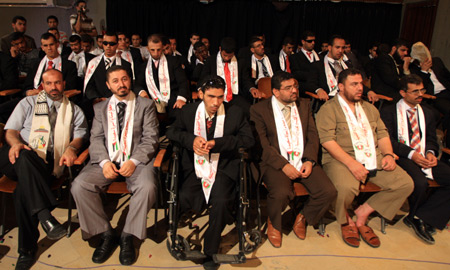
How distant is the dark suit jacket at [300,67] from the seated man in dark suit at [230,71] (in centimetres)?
96

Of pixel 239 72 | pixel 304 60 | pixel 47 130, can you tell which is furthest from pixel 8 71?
pixel 304 60

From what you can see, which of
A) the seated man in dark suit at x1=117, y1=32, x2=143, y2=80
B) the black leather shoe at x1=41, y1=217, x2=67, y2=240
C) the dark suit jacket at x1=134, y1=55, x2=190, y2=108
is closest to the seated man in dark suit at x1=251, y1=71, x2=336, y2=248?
the dark suit jacket at x1=134, y1=55, x2=190, y2=108

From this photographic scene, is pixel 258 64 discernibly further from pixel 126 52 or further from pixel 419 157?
pixel 419 157

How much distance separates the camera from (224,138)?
103 inches

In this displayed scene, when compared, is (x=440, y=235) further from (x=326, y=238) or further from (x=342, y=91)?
(x=342, y=91)

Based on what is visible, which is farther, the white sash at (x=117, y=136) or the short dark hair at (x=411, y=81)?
the short dark hair at (x=411, y=81)

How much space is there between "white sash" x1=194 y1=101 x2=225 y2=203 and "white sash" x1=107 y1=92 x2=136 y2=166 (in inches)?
22.2

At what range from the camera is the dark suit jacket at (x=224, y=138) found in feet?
8.59

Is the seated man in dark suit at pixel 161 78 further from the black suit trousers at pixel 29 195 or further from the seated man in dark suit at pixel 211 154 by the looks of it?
the black suit trousers at pixel 29 195

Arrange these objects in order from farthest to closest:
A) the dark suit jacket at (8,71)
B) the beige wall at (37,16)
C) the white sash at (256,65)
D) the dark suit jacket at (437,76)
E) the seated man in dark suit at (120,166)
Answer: the beige wall at (37,16) < the white sash at (256,65) < the dark suit jacket at (437,76) < the dark suit jacket at (8,71) < the seated man in dark suit at (120,166)

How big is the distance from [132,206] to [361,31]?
7.54 meters

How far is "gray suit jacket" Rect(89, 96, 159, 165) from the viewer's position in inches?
107

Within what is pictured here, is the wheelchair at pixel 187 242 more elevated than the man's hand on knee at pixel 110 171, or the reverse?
the man's hand on knee at pixel 110 171

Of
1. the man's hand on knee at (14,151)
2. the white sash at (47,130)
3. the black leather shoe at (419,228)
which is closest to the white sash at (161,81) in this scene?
the white sash at (47,130)
